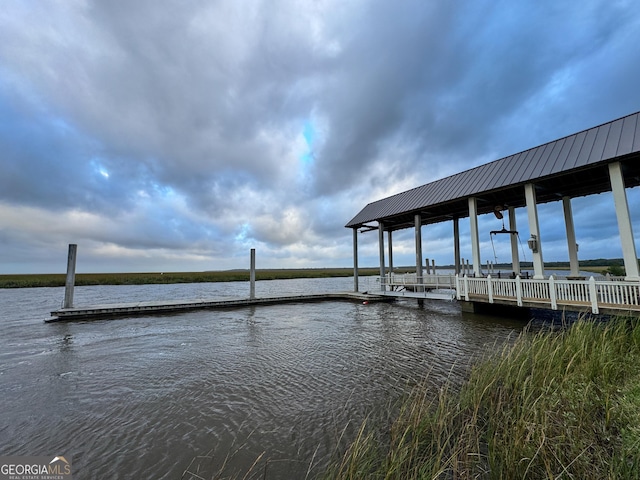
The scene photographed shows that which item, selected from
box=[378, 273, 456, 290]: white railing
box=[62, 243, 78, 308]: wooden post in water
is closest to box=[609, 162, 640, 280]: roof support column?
box=[378, 273, 456, 290]: white railing

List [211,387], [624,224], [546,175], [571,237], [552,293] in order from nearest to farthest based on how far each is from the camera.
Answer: [211,387] → [624,224] → [552,293] → [546,175] → [571,237]

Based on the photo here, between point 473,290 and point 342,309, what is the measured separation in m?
6.21

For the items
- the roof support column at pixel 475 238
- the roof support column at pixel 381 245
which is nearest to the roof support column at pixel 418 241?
the roof support column at pixel 381 245

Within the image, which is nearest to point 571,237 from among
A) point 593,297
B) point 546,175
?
point 546,175

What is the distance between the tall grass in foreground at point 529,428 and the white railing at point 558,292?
318 cm

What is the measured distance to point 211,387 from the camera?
→ 16.8ft

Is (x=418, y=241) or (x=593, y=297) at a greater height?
(x=418, y=241)

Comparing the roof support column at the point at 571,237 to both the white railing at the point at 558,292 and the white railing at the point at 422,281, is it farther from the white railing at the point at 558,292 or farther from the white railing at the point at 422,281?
the white railing at the point at 422,281

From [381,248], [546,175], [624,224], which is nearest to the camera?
[624,224]

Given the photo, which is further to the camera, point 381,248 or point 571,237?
point 381,248

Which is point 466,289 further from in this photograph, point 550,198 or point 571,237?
point 550,198

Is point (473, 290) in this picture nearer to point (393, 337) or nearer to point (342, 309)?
point (393, 337)

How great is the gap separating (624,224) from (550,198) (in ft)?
15.7

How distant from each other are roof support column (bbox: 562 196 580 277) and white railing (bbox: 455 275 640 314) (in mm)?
3252
